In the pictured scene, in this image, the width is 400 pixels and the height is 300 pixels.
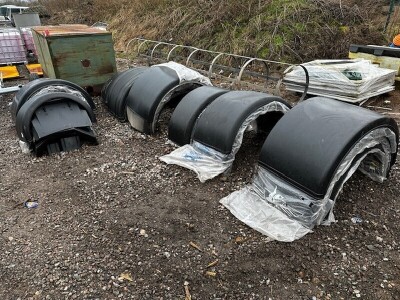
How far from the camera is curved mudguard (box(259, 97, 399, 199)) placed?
2.78m

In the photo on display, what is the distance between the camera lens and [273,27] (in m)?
8.66

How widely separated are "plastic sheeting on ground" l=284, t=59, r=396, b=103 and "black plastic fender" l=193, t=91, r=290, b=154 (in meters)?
2.38

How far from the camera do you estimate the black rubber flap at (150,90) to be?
4.80 meters

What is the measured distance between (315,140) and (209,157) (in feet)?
4.64

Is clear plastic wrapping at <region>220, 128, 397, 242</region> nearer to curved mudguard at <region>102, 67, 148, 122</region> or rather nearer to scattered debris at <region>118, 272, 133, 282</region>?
scattered debris at <region>118, 272, 133, 282</region>

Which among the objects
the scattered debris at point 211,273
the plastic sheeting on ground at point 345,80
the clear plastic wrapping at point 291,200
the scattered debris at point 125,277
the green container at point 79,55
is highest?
the green container at point 79,55

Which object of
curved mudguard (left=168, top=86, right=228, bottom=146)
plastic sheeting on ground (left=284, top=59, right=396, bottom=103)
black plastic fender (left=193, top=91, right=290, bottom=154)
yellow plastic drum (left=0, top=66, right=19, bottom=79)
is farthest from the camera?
yellow plastic drum (left=0, top=66, right=19, bottom=79)

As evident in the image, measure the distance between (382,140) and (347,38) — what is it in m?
5.89

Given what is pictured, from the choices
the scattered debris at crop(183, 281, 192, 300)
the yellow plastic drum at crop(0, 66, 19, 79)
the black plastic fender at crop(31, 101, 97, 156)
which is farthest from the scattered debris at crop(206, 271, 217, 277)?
the yellow plastic drum at crop(0, 66, 19, 79)

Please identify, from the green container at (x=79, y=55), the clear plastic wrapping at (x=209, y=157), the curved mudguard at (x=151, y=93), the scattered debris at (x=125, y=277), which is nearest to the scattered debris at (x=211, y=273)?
the scattered debris at (x=125, y=277)

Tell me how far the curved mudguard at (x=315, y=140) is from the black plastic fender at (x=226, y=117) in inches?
19.4

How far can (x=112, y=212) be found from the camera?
3.36 m

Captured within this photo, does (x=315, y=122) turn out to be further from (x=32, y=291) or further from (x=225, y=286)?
(x=32, y=291)

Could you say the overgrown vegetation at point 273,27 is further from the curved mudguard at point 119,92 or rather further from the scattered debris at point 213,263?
the scattered debris at point 213,263
